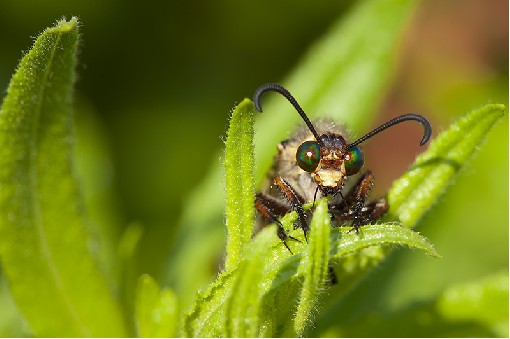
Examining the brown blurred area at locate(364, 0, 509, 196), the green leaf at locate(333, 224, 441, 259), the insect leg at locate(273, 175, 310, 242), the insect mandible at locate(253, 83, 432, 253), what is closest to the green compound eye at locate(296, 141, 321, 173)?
the insect mandible at locate(253, 83, 432, 253)

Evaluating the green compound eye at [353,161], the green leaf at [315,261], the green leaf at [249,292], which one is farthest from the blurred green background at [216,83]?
the green leaf at [315,261]

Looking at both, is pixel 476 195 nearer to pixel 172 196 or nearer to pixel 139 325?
pixel 172 196

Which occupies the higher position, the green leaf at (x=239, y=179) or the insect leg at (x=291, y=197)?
the insect leg at (x=291, y=197)

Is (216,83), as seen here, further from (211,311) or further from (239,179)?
(211,311)

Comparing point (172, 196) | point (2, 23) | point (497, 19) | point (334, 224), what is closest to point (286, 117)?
point (334, 224)

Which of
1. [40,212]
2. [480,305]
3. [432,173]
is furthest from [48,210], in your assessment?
[480,305]

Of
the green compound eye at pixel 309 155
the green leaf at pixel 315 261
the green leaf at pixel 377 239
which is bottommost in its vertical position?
the green leaf at pixel 315 261

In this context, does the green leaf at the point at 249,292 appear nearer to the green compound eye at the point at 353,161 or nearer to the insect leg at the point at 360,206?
the insect leg at the point at 360,206

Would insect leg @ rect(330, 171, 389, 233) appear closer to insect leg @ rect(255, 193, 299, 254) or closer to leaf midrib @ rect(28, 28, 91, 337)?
insect leg @ rect(255, 193, 299, 254)
